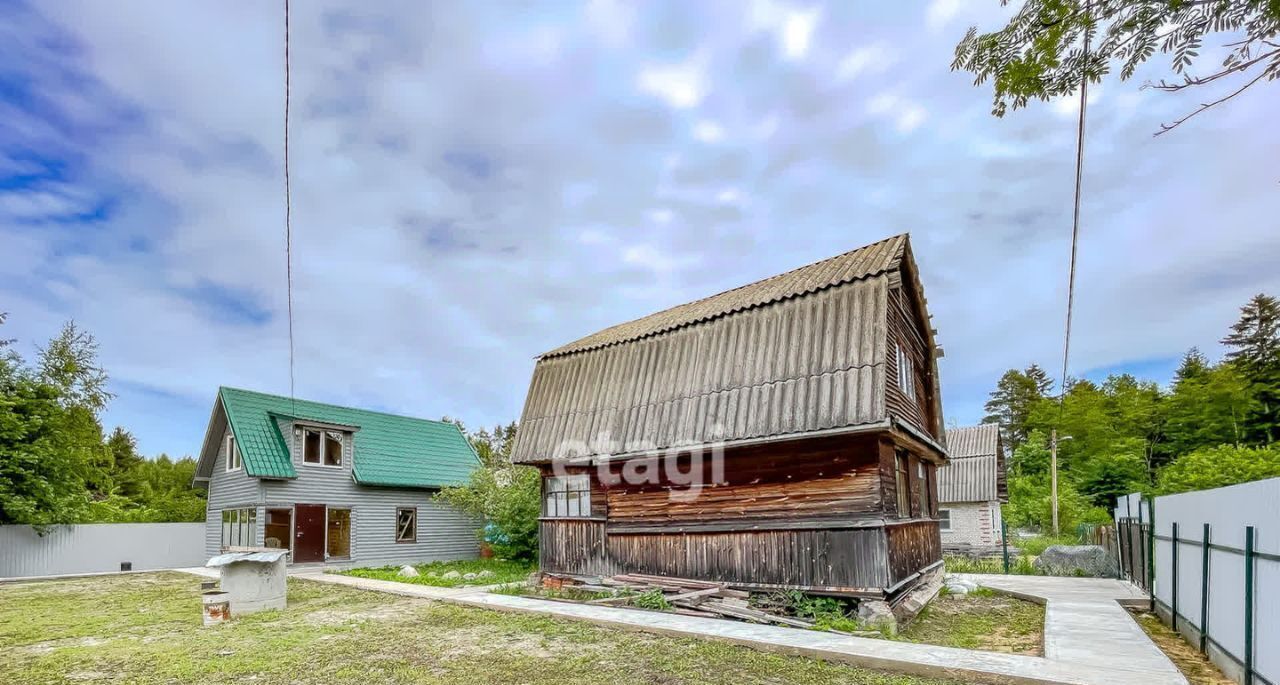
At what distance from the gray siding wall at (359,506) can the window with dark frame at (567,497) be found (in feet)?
36.2

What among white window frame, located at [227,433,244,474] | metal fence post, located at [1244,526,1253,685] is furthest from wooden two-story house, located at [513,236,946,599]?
white window frame, located at [227,433,244,474]

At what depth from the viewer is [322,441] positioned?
887 inches

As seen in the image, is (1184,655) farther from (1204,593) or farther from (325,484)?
(325,484)

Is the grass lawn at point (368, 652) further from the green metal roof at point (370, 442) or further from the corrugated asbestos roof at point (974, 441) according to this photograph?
the corrugated asbestos roof at point (974, 441)

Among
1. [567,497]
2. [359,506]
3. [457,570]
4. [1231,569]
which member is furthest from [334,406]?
[1231,569]

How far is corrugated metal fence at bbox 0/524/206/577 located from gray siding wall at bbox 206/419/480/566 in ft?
13.4

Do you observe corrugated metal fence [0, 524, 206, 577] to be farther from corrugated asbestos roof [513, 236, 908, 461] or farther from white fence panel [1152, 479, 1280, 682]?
white fence panel [1152, 479, 1280, 682]

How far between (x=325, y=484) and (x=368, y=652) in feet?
51.1

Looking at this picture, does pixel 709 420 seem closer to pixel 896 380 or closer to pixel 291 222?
pixel 896 380

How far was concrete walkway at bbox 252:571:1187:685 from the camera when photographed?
652cm

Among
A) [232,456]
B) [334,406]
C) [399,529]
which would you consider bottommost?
[399,529]

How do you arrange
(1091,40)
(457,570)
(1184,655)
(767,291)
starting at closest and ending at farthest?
(1091,40)
(1184,655)
(767,291)
(457,570)

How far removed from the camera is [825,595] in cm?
1016

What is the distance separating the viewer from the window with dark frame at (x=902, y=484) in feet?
37.6
